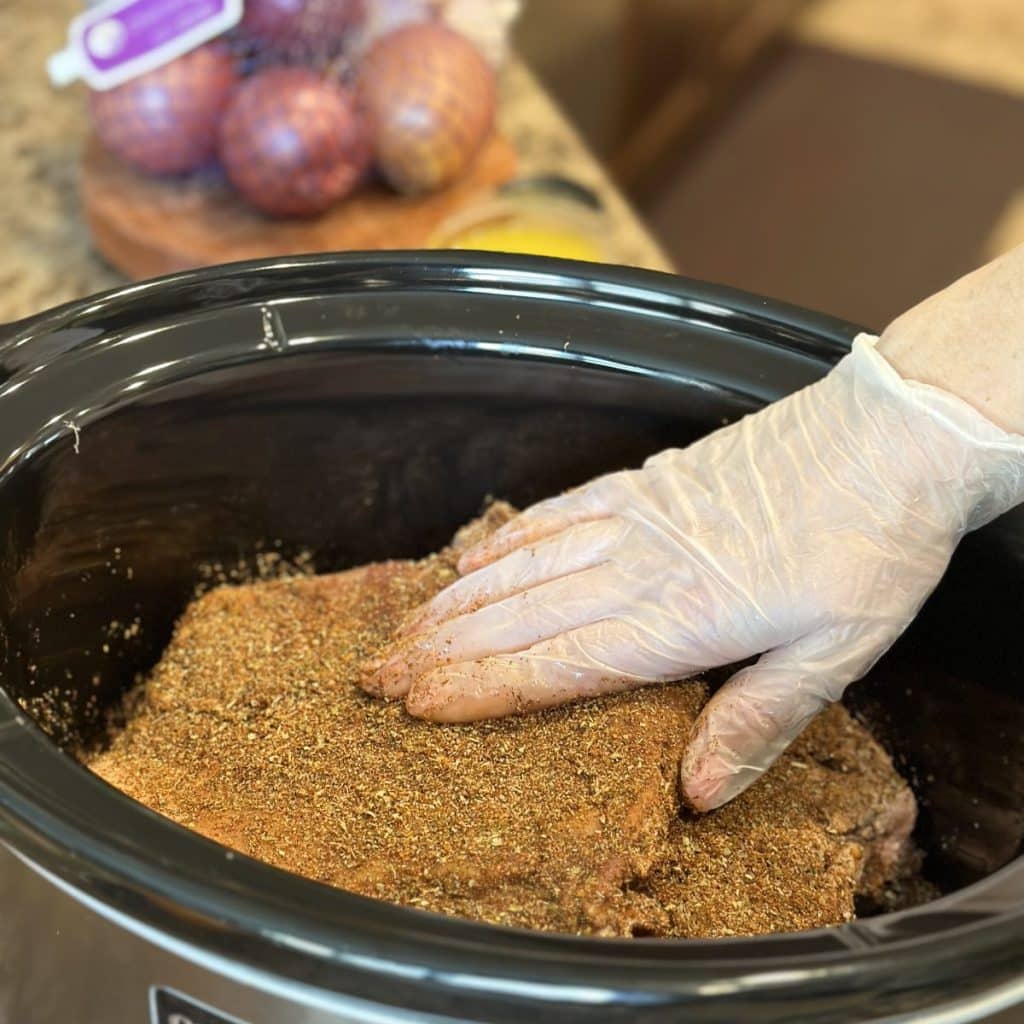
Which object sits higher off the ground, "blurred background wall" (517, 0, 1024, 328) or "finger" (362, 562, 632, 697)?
"finger" (362, 562, 632, 697)

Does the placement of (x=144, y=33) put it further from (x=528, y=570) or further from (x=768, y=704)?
(x=768, y=704)

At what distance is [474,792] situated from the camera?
0.55 m

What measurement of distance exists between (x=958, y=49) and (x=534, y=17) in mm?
1812

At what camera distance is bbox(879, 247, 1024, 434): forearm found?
58 centimetres

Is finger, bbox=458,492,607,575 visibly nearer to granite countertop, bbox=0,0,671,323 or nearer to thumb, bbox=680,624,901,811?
thumb, bbox=680,624,901,811

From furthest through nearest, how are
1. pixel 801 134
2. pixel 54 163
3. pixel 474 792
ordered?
pixel 801 134 < pixel 54 163 < pixel 474 792

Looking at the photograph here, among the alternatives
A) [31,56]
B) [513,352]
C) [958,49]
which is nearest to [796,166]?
[958,49]

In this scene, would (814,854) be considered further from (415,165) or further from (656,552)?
(415,165)

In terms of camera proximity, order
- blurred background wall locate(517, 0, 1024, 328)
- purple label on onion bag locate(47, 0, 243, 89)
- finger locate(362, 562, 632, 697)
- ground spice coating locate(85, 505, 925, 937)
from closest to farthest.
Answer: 1. ground spice coating locate(85, 505, 925, 937)
2. finger locate(362, 562, 632, 697)
3. purple label on onion bag locate(47, 0, 243, 89)
4. blurred background wall locate(517, 0, 1024, 328)

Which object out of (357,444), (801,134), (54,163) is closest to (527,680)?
(357,444)

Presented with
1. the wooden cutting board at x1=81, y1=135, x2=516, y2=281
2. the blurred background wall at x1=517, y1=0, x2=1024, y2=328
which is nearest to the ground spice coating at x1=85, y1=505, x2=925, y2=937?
the wooden cutting board at x1=81, y1=135, x2=516, y2=281

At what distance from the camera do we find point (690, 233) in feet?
8.43

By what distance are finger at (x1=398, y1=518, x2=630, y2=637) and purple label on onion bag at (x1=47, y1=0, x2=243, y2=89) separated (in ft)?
2.23

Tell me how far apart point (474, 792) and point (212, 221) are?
0.78 m
